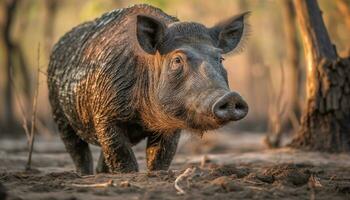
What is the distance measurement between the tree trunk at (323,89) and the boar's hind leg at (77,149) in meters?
3.64

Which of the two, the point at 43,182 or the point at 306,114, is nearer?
the point at 43,182

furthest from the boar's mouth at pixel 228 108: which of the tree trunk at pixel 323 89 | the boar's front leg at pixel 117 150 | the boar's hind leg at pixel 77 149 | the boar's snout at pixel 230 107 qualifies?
the tree trunk at pixel 323 89

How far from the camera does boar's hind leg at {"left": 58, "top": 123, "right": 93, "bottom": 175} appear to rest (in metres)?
10.8

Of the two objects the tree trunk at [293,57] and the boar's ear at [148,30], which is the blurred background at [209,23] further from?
the boar's ear at [148,30]

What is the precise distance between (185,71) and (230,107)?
113 cm

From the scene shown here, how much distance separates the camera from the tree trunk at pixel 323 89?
1190 cm

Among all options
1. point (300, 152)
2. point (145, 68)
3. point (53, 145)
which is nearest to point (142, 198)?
point (145, 68)

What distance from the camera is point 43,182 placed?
725cm

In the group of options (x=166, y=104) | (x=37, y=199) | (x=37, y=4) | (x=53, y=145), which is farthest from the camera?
(x=37, y=4)

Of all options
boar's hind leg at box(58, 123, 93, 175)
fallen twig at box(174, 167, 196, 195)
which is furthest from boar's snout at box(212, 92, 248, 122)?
boar's hind leg at box(58, 123, 93, 175)

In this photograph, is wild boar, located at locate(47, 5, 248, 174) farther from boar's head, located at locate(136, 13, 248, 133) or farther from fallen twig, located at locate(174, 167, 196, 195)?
fallen twig, located at locate(174, 167, 196, 195)

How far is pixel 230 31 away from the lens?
918 cm

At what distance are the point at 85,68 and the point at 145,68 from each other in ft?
3.49

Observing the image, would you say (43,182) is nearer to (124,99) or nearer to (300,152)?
(124,99)
